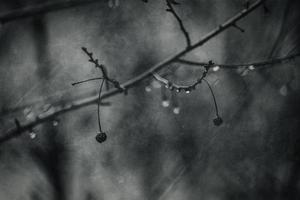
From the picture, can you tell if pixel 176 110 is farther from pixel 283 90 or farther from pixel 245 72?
pixel 283 90

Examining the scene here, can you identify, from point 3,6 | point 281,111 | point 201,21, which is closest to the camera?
point 3,6

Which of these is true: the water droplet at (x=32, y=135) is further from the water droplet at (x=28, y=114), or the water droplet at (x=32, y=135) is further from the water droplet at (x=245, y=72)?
the water droplet at (x=245, y=72)

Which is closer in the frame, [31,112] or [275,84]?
[31,112]

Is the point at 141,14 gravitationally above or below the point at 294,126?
above

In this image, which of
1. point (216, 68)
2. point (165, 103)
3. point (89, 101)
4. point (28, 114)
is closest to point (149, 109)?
point (165, 103)

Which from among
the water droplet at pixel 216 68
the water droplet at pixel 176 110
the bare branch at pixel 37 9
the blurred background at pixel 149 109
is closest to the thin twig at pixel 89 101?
the blurred background at pixel 149 109

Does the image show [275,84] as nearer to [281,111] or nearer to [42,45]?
[281,111]

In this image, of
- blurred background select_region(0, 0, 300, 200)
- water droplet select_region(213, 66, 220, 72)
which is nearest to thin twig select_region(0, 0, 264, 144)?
blurred background select_region(0, 0, 300, 200)

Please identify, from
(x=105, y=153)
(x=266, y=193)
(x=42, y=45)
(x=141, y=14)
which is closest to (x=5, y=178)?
(x=105, y=153)
